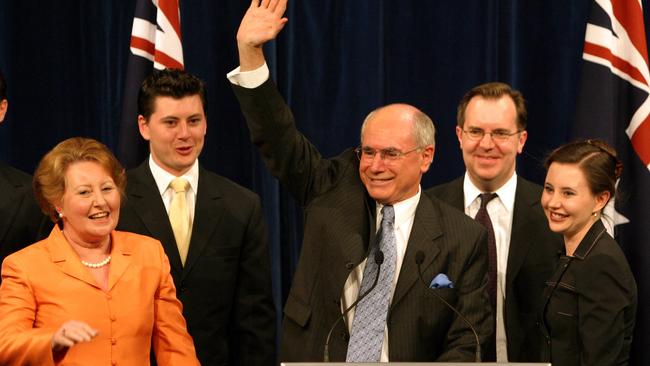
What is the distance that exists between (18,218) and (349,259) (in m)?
1.28

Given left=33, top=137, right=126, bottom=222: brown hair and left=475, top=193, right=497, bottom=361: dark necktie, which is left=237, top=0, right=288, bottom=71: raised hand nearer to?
left=33, top=137, right=126, bottom=222: brown hair

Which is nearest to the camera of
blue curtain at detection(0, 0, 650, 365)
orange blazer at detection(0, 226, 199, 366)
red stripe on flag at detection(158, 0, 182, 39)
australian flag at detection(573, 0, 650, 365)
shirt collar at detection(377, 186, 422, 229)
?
orange blazer at detection(0, 226, 199, 366)

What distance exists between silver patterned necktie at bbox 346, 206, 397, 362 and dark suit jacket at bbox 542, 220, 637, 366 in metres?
0.57

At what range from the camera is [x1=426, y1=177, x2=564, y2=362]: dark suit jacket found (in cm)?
353

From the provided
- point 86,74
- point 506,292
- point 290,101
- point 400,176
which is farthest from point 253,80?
point 86,74

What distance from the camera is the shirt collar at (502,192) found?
370cm

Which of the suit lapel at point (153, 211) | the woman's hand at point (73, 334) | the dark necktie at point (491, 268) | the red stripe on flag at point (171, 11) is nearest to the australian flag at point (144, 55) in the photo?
the red stripe on flag at point (171, 11)

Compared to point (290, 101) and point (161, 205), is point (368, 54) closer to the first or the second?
point (290, 101)

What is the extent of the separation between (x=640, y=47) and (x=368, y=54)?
1261 mm

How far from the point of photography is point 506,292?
3.55 m

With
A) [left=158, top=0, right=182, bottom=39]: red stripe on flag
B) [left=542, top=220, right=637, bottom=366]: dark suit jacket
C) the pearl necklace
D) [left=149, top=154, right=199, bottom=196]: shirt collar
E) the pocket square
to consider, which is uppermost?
[left=158, top=0, right=182, bottom=39]: red stripe on flag

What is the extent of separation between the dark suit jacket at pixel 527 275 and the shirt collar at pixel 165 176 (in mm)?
1170

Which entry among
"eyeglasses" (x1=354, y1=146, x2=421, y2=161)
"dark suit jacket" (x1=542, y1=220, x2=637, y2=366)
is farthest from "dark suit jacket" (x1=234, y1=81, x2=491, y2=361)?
"dark suit jacket" (x1=542, y1=220, x2=637, y2=366)

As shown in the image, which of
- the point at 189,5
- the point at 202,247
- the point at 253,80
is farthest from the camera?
the point at 189,5
